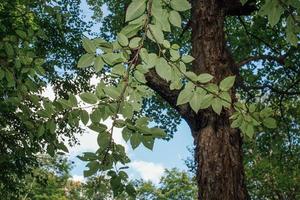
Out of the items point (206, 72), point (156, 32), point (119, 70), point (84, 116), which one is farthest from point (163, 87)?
point (156, 32)

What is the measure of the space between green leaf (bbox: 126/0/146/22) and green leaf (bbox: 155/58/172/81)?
327mm

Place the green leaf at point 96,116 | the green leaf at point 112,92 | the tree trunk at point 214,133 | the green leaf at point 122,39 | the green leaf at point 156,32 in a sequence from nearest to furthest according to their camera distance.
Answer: the green leaf at point 156,32 → the green leaf at point 122,39 → the green leaf at point 112,92 → the green leaf at point 96,116 → the tree trunk at point 214,133

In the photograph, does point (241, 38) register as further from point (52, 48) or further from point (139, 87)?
point (139, 87)

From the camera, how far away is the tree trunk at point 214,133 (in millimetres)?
4242

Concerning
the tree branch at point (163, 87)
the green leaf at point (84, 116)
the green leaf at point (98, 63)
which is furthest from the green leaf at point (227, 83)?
the tree branch at point (163, 87)

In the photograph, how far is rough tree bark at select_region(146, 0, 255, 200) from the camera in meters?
4.26

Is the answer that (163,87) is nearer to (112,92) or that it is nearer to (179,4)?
(112,92)

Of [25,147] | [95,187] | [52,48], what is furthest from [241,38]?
[95,187]

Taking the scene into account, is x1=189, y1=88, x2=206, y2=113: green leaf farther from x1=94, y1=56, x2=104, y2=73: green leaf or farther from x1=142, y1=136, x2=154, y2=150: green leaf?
x1=94, y1=56, x2=104, y2=73: green leaf

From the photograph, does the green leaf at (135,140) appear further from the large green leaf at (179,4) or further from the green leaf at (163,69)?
the large green leaf at (179,4)

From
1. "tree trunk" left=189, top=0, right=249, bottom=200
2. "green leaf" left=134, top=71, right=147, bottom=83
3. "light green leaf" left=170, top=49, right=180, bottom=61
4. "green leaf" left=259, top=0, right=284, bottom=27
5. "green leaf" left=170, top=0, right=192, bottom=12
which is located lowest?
"green leaf" left=134, top=71, right=147, bottom=83

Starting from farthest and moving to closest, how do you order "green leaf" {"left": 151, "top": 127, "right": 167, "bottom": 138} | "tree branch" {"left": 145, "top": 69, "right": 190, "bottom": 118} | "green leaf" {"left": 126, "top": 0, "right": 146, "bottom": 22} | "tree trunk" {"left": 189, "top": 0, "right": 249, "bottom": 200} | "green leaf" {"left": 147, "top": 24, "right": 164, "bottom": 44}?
"tree branch" {"left": 145, "top": 69, "right": 190, "bottom": 118}
"tree trunk" {"left": 189, "top": 0, "right": 249, "bottom": 200}
"green leaf" {"left": 151, "top": 127, "right": 167, "bottom": 138}
"green leaf" {"left": 147, "top": 24, "right": 164, "bottom": 44}
"green leaf" {"left": 126, "top": 0, "right": 146, "bottom": 22}

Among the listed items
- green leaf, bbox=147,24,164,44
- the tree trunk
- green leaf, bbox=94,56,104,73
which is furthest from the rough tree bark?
green leaf, bbox=147,24,164,44

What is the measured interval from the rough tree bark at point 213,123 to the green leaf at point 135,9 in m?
3.16
